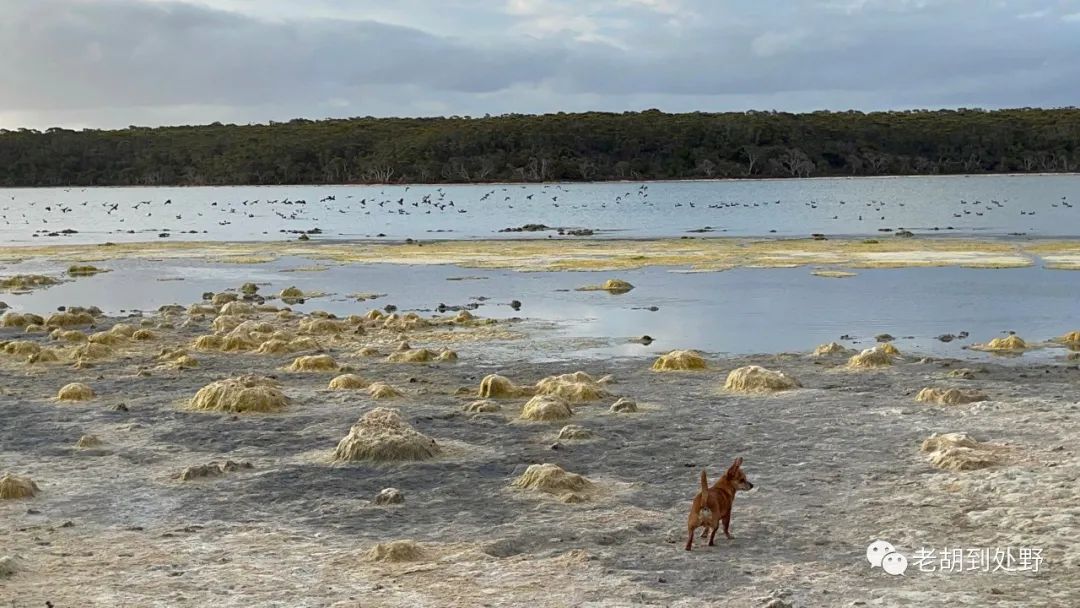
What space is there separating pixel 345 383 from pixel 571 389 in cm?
395

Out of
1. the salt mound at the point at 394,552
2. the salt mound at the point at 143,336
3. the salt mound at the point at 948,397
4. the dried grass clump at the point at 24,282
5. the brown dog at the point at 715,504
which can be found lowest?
the dried grass clump at the point at 24,282

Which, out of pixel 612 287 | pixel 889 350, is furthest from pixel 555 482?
pixel 612 287

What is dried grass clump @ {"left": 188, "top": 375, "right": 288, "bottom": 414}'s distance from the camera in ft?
62.0

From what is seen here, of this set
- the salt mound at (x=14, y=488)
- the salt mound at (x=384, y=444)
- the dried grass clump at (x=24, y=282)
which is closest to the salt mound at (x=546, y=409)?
the salt mound at (x=384, y=444)

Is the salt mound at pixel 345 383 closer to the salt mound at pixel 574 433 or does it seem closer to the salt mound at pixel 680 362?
the salt mound at pixel 574 433

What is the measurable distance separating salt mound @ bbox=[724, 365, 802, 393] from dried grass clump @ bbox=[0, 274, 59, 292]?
3300cm

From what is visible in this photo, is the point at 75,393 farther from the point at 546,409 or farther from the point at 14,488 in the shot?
the point at 546,409

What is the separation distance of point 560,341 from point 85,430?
1259cm

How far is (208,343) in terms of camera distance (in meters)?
26.7

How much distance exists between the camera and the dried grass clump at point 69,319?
3158 centimetres

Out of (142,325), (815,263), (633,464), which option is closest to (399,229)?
(815,263)

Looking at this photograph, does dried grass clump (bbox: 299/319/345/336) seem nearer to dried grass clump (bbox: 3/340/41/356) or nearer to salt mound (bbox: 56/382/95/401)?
dried grass clump (bbox: 3/340/41/356)

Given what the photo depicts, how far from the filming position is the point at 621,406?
1855 centimetres

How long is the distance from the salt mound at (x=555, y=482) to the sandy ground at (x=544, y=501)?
0.23 m
